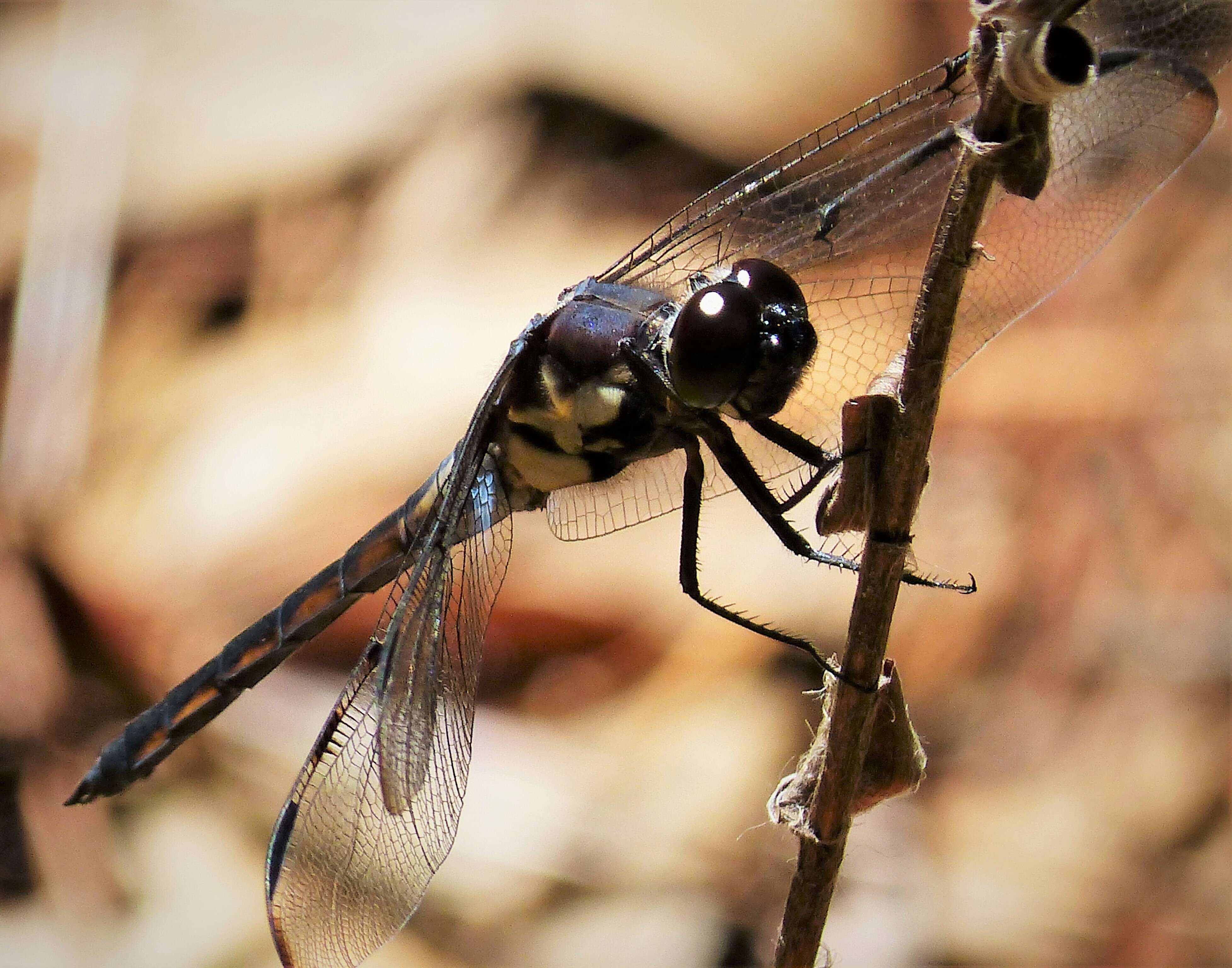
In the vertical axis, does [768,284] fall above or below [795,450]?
above

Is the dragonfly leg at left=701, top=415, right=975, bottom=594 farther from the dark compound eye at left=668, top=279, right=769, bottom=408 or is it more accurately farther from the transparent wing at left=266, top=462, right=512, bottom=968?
the transparent wing at left=266, top=462, right=512, bottom=968

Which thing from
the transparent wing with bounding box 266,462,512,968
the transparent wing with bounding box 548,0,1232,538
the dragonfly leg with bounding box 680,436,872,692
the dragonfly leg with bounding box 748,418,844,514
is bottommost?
the transparent wing with bounding box 266,462,512,968

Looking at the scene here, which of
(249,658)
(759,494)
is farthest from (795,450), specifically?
(249,658)

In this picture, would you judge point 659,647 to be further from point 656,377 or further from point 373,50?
point 373,50

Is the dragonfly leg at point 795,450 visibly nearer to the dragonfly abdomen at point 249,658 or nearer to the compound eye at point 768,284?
the compound eye at point 768,284

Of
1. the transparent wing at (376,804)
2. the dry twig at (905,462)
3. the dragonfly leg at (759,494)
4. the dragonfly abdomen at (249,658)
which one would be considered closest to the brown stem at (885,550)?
the dry twig at (905,462)

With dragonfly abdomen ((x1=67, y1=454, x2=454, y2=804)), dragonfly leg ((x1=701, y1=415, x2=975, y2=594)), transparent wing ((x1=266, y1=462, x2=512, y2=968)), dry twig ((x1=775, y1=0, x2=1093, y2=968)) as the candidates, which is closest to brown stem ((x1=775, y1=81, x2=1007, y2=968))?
dry twig ((x1=775, y1=0, x2=1093, y2=968))

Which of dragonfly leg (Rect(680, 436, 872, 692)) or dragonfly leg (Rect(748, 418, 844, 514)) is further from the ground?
dragonfly leg (Rect(748, 418, 844, 514))

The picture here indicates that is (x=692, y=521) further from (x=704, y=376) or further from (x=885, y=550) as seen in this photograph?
(x=885, y=550)
